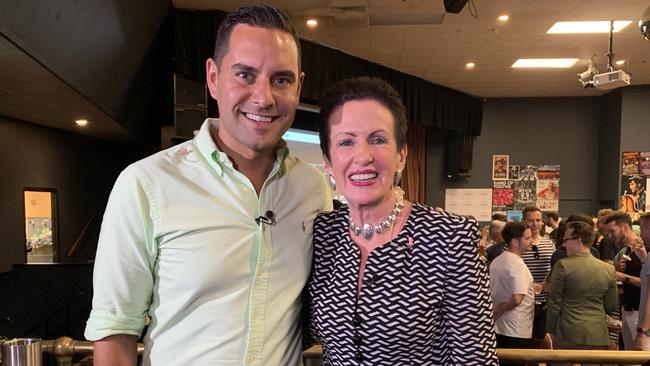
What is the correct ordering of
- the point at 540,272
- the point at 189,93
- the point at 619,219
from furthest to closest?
the point at 189,93 → the point at 619,219 → the point at 540,272

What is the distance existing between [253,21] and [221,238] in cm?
55

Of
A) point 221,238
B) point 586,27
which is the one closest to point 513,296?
point 221,238

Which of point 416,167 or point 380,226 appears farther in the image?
point 416,167

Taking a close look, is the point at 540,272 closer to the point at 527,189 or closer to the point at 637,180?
the point at 637,180

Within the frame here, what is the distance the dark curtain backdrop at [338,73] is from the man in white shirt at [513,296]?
3472 mm

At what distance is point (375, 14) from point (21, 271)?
18.8 feet

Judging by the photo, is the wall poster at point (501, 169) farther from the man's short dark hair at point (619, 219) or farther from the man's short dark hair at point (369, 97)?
the man's short dark hair at point (369, 97)

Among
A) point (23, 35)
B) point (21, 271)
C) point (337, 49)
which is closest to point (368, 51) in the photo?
point (337, 49)

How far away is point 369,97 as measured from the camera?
4.11 feet

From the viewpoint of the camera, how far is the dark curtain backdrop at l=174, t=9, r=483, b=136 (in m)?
5.59

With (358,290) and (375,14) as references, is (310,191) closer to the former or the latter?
(358,290)

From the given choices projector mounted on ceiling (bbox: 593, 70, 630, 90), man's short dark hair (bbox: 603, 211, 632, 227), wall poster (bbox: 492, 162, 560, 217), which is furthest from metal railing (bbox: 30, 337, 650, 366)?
wall poster (bbox: 492, 162, 560, 217)

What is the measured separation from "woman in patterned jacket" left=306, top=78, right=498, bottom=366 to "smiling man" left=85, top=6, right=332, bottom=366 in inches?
4.2

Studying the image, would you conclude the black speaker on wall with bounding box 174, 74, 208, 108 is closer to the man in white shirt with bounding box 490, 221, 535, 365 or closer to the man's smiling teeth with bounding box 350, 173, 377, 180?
the man in white shirt with bounding box 490, 221, 535, 365
